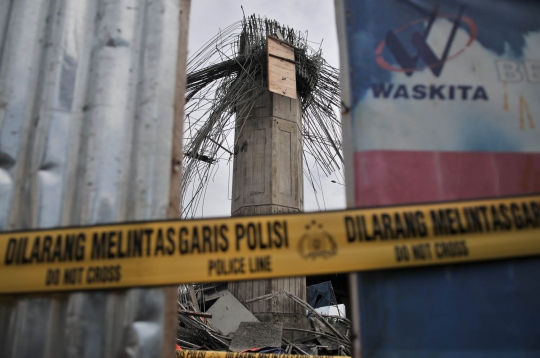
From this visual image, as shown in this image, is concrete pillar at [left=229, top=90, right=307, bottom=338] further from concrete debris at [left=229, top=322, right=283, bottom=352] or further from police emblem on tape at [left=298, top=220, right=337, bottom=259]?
police emblem on tape at [left=298, top=220, right=337, bottom=259]

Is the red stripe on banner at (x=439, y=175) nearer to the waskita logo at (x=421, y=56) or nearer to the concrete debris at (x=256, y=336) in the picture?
the waskita logo at (x=421, y=56)

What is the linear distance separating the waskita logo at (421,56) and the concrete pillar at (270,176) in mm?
5624

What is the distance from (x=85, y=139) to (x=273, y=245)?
115 cm

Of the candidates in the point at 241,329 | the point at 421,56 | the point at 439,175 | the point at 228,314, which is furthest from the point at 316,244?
the point at 228,314

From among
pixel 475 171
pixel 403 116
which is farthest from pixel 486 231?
pixel 403 116

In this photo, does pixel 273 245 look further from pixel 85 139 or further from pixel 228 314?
pixel 228 314

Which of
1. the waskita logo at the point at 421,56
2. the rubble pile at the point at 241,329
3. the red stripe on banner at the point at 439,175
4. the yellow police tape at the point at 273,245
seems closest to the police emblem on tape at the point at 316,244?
the yellow police tape at the point at 273,245

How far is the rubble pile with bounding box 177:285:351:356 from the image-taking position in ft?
22.3

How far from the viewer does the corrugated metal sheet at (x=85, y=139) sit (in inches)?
83.6

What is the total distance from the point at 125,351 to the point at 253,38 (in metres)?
8.28

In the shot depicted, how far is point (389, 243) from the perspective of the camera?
2.06 meters

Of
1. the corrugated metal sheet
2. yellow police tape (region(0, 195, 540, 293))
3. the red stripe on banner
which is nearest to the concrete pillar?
the corrugated metal sheet

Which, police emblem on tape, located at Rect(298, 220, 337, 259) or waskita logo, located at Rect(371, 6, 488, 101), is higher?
waskita logo, located at Rect(371, 6, 488, 101)

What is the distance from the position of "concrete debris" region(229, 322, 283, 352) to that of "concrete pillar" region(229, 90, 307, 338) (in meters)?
0.72
